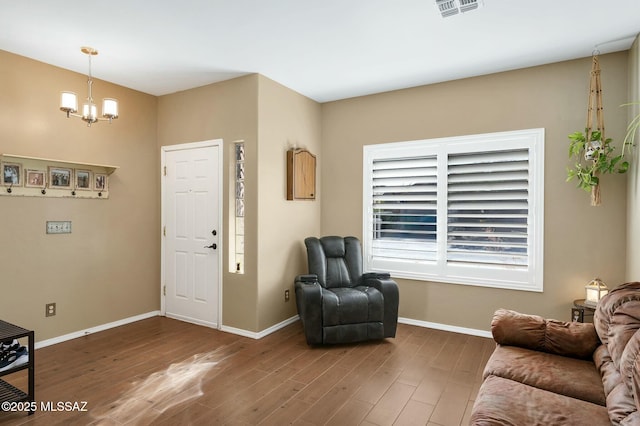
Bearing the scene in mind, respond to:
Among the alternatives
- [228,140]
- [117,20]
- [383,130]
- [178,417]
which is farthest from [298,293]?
[117,20]

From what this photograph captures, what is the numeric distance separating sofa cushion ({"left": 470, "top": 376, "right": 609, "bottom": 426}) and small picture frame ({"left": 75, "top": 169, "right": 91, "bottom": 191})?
163 inches

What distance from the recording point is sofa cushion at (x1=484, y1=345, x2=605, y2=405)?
6.13 ft

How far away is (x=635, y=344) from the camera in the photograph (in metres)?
1.61

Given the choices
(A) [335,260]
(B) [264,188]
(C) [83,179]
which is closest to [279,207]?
(B) [264,188]

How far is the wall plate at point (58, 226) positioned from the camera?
12.0 feet

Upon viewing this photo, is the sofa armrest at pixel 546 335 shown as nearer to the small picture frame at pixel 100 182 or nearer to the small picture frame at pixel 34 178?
the small picture frame at pixel 100 182

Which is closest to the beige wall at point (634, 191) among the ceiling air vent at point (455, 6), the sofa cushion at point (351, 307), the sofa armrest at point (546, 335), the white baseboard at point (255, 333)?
the sofa armrest at point (546, 335)

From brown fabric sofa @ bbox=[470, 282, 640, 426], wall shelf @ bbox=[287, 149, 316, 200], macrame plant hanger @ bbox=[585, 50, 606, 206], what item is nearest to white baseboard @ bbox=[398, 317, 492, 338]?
brown fabric sofa @ bbox=[470, 282, 640, 426]

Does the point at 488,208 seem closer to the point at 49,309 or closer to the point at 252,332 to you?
the point at 252,332

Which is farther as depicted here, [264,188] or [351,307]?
[264,188]

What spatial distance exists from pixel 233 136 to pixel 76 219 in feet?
6.20

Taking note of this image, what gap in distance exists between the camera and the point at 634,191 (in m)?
3.05

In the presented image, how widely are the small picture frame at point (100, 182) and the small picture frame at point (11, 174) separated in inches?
27.2

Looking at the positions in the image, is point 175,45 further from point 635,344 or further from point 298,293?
point 635,344
